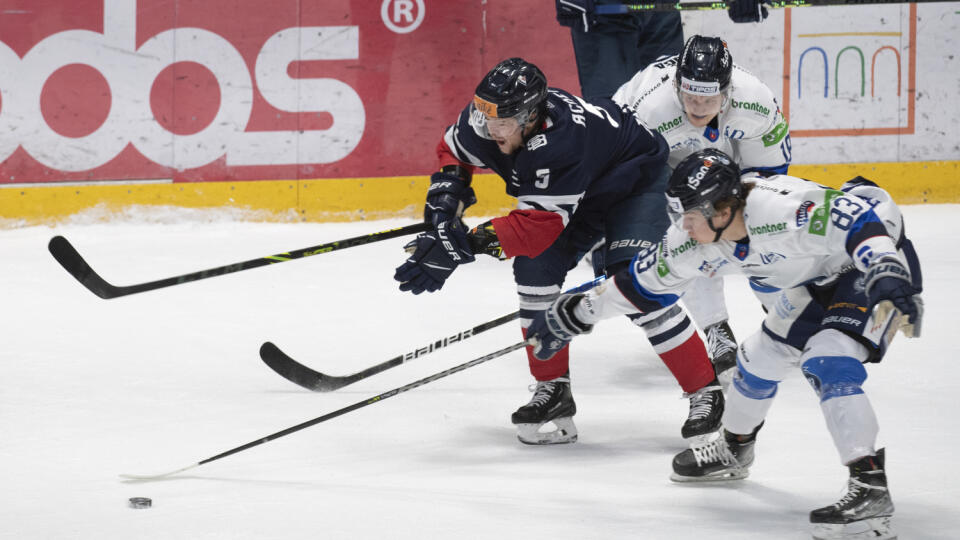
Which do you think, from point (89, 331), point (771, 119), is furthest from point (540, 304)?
point (89, 331)

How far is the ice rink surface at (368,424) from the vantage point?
2711 millimetres

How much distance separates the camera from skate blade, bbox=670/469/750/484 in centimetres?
300

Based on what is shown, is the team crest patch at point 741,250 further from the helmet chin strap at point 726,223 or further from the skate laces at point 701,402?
the skate laces at point 701,402

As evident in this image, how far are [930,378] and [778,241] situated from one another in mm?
1623

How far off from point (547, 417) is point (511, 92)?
2.97 feet

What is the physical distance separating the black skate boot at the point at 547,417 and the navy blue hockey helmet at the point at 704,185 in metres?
0.87

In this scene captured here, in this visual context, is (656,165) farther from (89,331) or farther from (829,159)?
(829,159)

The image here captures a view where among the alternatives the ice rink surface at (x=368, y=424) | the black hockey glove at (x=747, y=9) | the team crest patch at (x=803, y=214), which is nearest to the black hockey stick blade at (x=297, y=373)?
the ice rink surface at (x=368, y=424)

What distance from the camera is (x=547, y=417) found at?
11.1ft

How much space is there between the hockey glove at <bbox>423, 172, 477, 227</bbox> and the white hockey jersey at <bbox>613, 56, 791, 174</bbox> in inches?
28.9

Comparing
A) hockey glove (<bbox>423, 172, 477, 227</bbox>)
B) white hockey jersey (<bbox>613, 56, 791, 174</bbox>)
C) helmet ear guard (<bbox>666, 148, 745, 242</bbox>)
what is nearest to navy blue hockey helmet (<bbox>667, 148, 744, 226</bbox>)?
helmet ear guard (<bbox>666, 148, 745, 242</bbox>)

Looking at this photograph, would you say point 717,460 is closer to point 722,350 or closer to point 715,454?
point 715,454

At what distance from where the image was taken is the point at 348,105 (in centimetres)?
666

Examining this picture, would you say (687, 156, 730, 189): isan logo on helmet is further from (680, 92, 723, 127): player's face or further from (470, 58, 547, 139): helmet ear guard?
(680, 92, 723, 127): player's face
